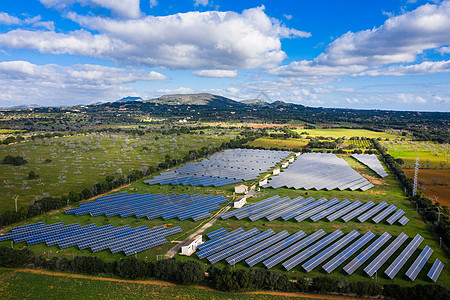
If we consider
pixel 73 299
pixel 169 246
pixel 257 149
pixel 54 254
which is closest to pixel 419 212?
pixel 169 246

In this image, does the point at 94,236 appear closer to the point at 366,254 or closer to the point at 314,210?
the point at 314,210

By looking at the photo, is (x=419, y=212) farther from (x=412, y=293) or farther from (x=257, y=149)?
(x=257, y=149)

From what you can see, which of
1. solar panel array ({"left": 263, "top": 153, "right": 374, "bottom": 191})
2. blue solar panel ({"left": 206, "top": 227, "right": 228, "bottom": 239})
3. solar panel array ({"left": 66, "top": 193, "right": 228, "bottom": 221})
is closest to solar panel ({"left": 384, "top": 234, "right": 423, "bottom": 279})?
blue solar panel ({"left": 206, "top": 227, "right": 228, "bottom": 239})

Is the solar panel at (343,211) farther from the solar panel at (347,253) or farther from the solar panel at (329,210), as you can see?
the solar panel at (347,253)

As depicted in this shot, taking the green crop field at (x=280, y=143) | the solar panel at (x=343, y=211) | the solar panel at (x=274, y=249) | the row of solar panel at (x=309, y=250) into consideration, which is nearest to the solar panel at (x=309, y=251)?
the row of solar panel at (x=309, y=250)

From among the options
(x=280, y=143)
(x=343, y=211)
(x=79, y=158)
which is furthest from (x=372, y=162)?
(x=79, y=158)
